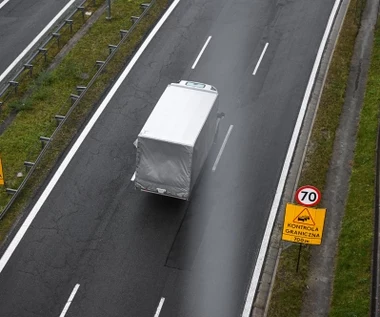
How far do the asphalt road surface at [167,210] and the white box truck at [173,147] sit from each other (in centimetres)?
102

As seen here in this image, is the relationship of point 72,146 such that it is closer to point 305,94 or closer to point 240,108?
point 240,108

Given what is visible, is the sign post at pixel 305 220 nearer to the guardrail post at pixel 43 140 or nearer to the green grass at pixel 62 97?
the green grass at pixel 62 97

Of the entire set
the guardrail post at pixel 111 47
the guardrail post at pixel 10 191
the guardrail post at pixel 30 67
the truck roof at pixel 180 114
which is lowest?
the guardrail post at pixel 10 191

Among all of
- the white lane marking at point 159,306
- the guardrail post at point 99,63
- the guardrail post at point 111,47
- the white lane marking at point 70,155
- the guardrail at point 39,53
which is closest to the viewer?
the white lane marking at point 159,306

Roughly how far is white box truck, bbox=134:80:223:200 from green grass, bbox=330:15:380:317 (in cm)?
495

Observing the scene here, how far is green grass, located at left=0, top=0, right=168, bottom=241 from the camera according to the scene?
81.6ft

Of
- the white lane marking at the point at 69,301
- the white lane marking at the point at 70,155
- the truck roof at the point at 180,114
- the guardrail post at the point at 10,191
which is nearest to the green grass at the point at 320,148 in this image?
the truck roof at the point at 180,114

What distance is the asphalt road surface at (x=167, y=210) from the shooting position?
20.7 meters

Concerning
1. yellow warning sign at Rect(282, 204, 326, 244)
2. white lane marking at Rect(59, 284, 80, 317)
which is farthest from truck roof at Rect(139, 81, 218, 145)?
white lane marking at Rect(59, 284, 80, 317)

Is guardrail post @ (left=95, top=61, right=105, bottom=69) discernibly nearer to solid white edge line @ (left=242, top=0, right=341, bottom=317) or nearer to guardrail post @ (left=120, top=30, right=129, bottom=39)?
guardrail post @ (left=120, top=30, right=129, bottom=39)

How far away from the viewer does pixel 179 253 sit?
72.5 ft

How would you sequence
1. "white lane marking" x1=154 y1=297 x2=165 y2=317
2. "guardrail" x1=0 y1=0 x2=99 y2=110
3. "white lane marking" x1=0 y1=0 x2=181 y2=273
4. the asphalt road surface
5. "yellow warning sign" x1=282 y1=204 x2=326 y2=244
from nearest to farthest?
"yellow warning sign" x1=282 y1=204 x2=326 y2=244 < "white lane marking" x1=154 y1=297 x2=165 y2=317 < the asphalt road surface < "white lane marking" x1=0 y1=0 x2=181 y2=273 < "guardrail" x1=0 y1=0 x2=99 y2=110

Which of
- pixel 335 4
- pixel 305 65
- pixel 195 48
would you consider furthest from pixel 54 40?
pixel 335 4

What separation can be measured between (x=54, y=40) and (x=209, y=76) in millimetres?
7103
